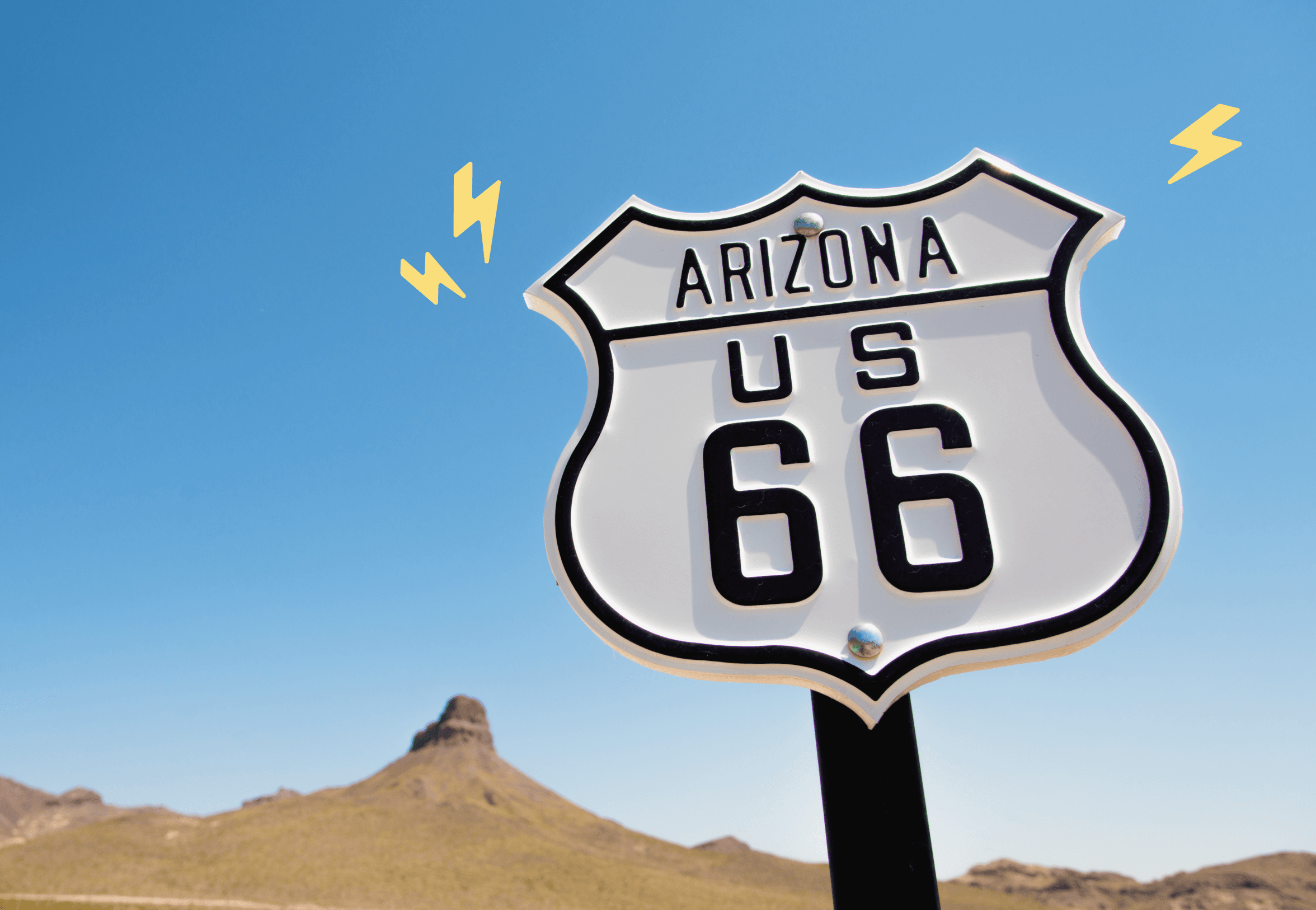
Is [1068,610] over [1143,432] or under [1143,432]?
under

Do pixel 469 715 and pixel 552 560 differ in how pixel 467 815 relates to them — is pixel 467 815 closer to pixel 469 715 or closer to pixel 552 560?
pixel 469 715

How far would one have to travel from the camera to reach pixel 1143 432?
264 centimetres

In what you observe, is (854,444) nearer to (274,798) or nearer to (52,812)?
(274,798)

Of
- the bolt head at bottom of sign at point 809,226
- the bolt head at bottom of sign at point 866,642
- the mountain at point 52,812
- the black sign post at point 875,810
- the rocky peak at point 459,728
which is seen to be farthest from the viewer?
the mountain at point 52,812

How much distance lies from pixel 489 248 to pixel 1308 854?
128795mm

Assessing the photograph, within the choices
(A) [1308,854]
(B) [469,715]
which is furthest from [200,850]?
(A) [1308,854]

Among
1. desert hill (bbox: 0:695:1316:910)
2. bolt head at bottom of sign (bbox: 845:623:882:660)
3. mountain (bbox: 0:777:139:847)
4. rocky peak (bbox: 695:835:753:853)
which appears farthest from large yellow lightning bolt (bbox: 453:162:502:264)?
mountain (bbox: 0:777:139:847)

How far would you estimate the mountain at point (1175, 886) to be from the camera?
271 feet

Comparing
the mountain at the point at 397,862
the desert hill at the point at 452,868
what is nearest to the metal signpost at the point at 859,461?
the desert hill at the point at 452,868

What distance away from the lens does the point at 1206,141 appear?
10.1 ft

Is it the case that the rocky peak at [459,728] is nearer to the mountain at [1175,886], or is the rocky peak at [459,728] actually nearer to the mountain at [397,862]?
the mountain at [397,862]

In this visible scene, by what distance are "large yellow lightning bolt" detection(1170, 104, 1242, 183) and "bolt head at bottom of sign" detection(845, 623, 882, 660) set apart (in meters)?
2.21

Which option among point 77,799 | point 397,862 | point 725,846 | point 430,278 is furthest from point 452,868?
point 77,799

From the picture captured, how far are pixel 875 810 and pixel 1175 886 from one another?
11104cm
